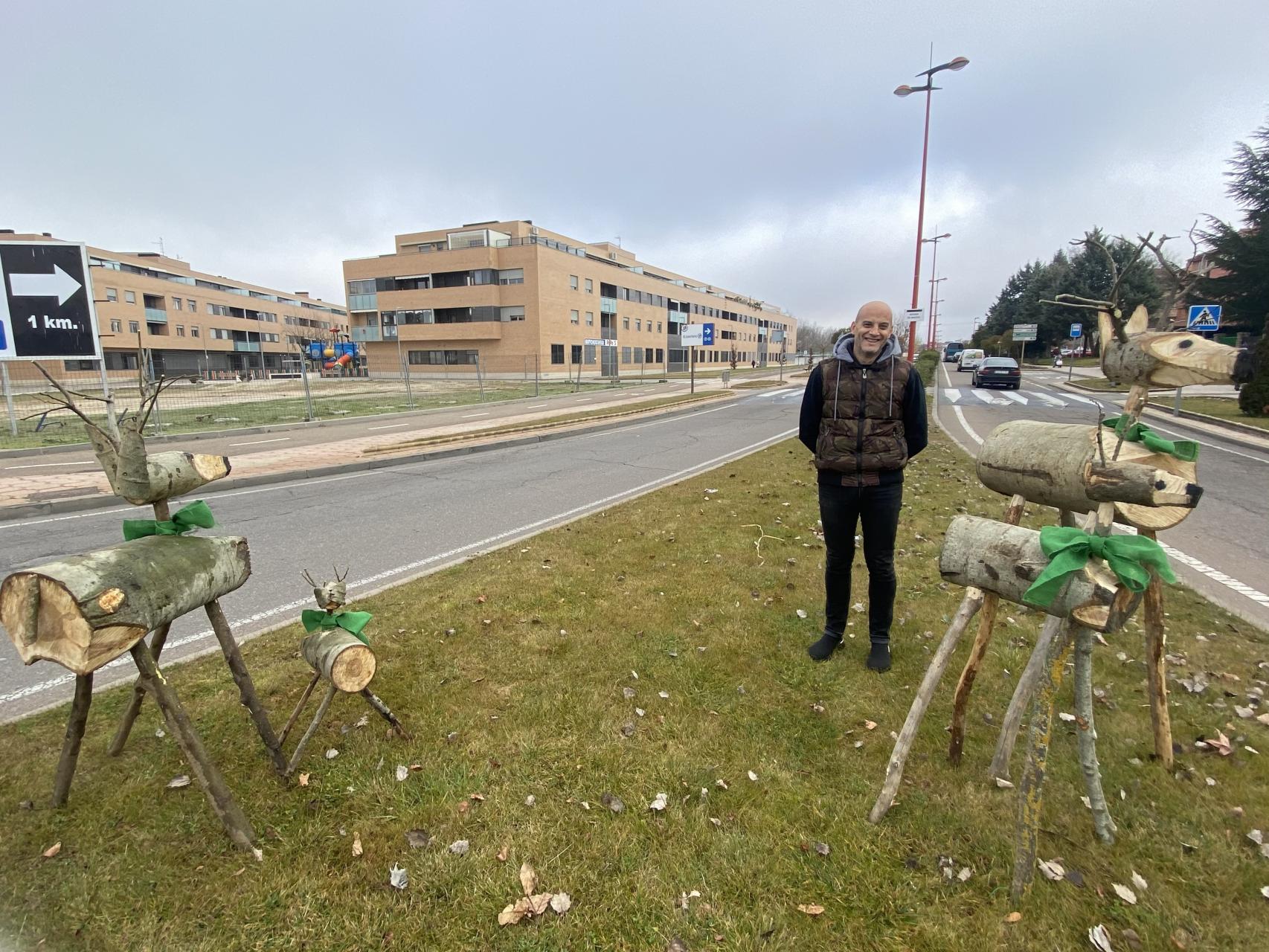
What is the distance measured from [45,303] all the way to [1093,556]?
767 inches

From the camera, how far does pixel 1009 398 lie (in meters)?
23.9

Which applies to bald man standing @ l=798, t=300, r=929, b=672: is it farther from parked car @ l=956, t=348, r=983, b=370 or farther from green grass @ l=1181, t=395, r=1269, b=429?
parked car @ l=956, t=348, r=983, b=370

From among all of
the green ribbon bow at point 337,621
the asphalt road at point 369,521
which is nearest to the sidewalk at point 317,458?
the asphalt road at point 369,521

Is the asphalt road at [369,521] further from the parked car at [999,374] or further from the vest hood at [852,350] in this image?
the parked car at [999,374]

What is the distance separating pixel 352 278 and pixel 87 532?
60521mm

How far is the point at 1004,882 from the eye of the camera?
90.3 inches

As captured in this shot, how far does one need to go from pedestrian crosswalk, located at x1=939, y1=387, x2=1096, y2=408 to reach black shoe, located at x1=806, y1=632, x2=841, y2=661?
824 inches

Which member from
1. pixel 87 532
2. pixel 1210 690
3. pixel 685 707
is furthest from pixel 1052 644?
pixel 87 532

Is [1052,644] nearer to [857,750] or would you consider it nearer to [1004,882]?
[1004,882]

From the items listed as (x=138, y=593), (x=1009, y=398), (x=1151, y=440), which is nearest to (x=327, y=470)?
(x=138, y=593)

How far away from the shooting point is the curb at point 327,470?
780 centimetres

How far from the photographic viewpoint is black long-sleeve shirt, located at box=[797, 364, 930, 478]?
11.9 ft

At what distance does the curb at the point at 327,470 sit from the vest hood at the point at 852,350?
8.89m

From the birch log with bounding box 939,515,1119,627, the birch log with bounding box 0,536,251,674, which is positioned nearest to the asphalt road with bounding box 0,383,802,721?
the birch log with bounding box 0,536,251,674
